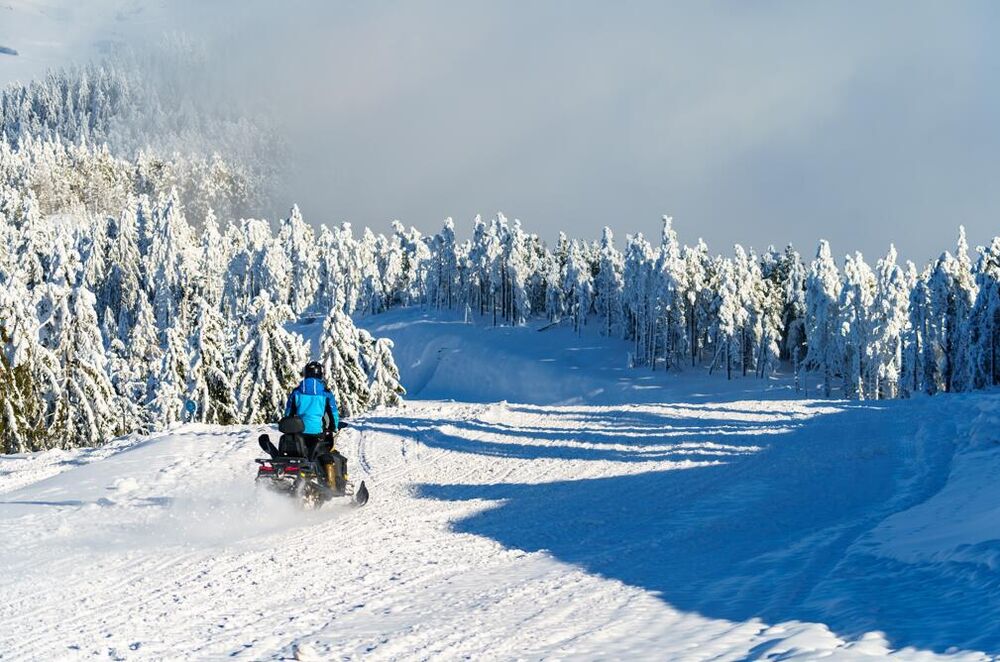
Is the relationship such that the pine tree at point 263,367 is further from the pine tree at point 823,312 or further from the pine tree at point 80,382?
the pine tree at point 823,312

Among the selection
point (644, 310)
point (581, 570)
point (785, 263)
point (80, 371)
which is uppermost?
point (785, 263)

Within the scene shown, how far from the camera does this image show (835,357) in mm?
71562

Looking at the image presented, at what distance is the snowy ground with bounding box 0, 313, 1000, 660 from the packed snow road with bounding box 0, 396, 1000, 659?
0.04 meters

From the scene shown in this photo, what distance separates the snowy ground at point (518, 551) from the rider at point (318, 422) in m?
0.81

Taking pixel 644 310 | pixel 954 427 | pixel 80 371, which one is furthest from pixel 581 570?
pixel 644 310

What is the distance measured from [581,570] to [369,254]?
130021 millimetres

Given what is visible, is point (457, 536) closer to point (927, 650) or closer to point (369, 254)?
point (927, 650)

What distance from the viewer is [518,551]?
382 inches

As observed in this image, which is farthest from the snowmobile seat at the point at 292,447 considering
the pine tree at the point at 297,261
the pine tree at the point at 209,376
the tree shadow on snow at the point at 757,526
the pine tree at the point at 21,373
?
the pine tree at the point at 297,261

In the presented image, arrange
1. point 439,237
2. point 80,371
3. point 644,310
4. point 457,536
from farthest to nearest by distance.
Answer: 1. point 439,237
2. point 644,310
3. point 80,371
4. point 457,536

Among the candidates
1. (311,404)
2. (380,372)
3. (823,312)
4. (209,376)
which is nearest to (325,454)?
Result: (311,404)

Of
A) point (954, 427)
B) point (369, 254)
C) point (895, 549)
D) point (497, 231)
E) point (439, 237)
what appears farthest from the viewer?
point (369, 254)

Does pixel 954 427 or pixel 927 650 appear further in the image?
pixel 954 427

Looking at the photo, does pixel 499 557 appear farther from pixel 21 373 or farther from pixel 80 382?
pixel 80 382
